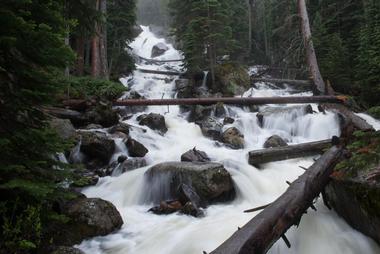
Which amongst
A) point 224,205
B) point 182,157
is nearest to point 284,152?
point 182,157

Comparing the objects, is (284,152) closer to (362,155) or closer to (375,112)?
(362,155)

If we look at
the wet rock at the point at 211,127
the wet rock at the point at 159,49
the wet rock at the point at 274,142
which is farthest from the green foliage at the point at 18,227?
the wet rock at the point at 159,49

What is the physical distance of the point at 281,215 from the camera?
15.4ft

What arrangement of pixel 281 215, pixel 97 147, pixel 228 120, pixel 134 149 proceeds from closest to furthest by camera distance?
pixel 281 215, pixel 97 147, pixel 134 149, pixel 228 120

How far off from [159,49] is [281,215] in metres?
50.4

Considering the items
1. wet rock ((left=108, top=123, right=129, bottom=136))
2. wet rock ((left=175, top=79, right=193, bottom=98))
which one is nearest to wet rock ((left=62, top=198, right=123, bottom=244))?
wet rock ((left=108, top=123, right=129, bottom=136))

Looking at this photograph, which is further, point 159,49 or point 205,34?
point 159,49

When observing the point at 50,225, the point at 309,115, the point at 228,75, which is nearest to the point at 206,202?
the point at 50,225

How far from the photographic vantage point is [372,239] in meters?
5.28

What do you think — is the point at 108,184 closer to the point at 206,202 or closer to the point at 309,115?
the point at 206,202

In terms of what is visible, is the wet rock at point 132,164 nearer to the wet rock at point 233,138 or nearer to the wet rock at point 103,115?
the wet rock at point 103,115

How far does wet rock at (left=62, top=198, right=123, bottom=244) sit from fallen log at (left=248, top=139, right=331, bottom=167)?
518cm

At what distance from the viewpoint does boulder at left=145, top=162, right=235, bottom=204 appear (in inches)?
340

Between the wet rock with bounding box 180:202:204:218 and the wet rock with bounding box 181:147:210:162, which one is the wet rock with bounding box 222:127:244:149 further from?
the wet rock with bounding box 180:202:204:218
